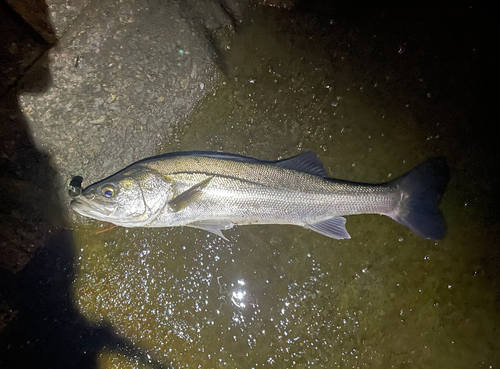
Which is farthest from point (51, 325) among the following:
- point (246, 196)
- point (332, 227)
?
point (332, 227)

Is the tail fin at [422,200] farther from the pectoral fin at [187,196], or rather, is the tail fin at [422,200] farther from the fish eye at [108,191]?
the fish eye at [108,191]

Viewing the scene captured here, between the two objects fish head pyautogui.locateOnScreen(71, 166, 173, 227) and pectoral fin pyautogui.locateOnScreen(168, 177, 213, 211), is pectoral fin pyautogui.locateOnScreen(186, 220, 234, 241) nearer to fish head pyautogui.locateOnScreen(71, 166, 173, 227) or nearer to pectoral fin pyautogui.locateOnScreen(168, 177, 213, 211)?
pectoral fin pyautogui.locateOnScreen(168, 177, 213, 211)

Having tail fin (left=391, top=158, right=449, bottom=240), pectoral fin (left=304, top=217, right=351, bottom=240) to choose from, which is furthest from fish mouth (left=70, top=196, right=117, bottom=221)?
tail fin (left=391, top=158, right=449, bottom=240)

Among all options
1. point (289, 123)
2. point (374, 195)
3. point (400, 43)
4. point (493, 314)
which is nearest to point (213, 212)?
point (289, 123)

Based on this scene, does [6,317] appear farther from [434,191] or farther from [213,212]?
[434,191]

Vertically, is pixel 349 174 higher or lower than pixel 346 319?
higher

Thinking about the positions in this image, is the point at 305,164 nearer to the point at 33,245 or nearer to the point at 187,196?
the point at 187,196
